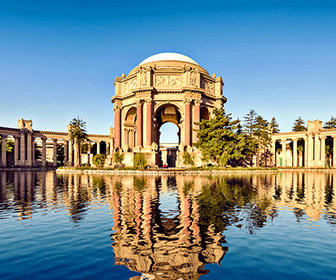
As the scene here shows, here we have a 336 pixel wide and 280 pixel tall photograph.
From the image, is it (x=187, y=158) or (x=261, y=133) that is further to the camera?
(x=261, y=133)

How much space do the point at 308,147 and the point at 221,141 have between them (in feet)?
125

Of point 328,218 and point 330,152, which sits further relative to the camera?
point 330,152

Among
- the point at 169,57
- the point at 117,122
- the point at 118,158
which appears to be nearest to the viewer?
the point at 118,158

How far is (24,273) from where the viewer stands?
5785 millimetres

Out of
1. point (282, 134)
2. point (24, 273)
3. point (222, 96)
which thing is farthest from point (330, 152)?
point (24, 273)

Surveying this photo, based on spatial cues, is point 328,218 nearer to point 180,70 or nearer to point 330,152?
point 180,70

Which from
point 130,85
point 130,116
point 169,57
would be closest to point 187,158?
point 130,116

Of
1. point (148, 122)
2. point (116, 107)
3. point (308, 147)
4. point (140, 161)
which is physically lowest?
point (140, 161)

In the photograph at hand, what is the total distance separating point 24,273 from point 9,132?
75345mm

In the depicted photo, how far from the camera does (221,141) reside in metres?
44.7

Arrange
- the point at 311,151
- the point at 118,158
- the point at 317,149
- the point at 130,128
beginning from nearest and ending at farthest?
the point at 118,158 → the point at 130,128 → the point at 317,149 → the point at 311,151

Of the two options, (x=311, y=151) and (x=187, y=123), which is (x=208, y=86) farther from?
(x=311, y=151)

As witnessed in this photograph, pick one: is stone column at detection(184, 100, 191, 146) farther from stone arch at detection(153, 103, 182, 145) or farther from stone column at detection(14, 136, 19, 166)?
stone column at detection(14, 136, 19, 166)

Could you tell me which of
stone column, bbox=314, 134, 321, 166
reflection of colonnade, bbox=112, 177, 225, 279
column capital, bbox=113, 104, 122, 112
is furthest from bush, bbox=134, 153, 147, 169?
stone column, bbox=314, 134, 321, 166
